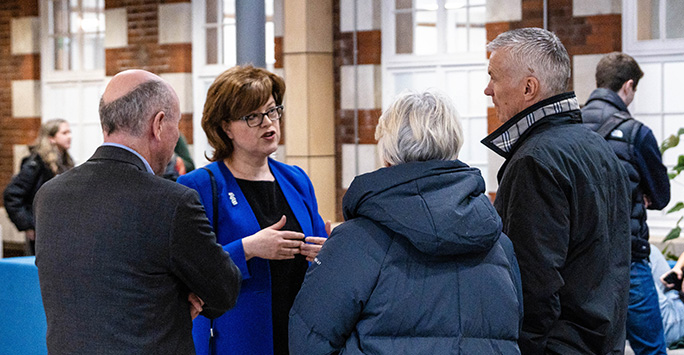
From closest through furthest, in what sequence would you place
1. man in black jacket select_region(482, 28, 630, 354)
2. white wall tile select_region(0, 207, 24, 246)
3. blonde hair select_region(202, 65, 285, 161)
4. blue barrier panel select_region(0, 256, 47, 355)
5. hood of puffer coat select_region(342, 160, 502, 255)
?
hood of puffer coat select_region(342, 160, 502, 255) → man in black jacket select_region(482, 28, 630, 354) → blonde hair select_region(202, 65, 285, 161) → blue barrier panel select_region(0, 256, 47, 355) → white wall tile select_region(0, 207, 24, 246)

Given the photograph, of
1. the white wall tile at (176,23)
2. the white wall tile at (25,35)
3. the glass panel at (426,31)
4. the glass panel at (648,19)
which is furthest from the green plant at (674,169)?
the white wall tile at (25,35)

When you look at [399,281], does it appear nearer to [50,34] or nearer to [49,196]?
[49,196]

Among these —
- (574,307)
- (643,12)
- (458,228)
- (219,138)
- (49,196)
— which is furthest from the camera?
(643,12)

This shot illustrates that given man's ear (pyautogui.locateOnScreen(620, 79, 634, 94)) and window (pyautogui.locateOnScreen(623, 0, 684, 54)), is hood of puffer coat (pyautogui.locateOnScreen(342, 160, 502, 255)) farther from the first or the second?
window (pyautogui.locateOnScreen(623, 0, 684, 54))

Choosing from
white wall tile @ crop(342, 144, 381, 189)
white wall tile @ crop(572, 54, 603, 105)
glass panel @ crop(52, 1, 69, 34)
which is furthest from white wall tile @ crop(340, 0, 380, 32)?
glass panel @ crop(52, 1, 69, 34)

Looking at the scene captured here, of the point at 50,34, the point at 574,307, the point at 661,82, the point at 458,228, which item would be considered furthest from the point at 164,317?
the point at 50,34

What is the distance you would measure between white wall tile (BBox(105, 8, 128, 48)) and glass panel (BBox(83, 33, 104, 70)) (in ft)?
2.19

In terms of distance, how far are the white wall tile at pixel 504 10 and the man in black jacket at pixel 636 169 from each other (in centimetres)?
346

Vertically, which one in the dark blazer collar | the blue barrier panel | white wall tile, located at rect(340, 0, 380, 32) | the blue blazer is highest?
white wall tile, located at rect(340, 0, 380, 32)

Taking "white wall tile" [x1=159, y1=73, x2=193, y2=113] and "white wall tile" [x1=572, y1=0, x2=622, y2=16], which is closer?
"white wall tile" [x1=572, y1=0, x2=622, y2=16]

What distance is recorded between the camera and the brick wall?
11406 millimetres

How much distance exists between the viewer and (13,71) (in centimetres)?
1151

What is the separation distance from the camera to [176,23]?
33.4 feet

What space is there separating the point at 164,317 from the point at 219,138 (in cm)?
96
